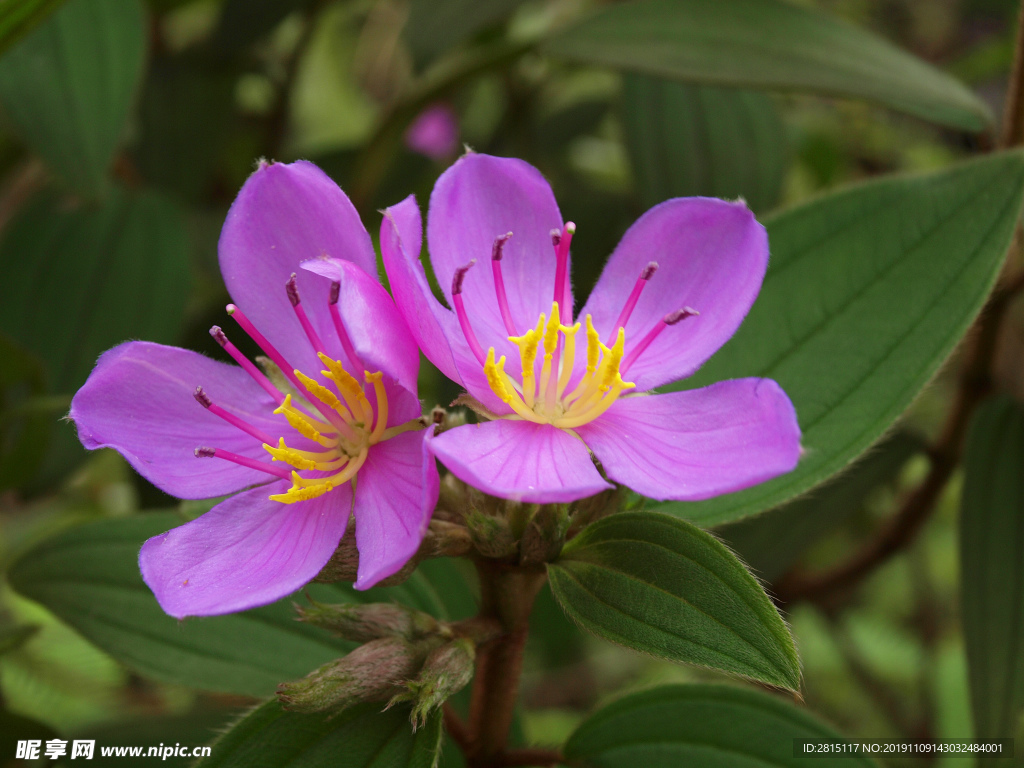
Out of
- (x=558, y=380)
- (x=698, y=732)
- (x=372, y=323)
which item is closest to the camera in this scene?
(x=372, y=323)

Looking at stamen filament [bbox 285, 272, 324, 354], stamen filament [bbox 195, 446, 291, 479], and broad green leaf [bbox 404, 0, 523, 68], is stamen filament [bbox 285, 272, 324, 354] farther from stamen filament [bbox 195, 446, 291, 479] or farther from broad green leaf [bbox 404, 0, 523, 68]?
broad green leaf [bbox 404, 0, 523, 68]

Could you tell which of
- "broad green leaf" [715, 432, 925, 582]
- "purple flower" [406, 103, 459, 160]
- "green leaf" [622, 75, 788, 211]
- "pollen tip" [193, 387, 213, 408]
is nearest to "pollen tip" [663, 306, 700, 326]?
"pollen tip" [193, 387, 213, 408]

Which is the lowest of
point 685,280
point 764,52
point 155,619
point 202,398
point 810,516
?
point 810,516

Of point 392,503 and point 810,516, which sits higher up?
point 392,503

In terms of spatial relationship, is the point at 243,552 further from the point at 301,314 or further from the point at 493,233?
the point at 493,233

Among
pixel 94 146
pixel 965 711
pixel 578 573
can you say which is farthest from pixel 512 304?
pixel 965 711

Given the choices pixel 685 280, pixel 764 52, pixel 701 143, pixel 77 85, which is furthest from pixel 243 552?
pixel 701 143
